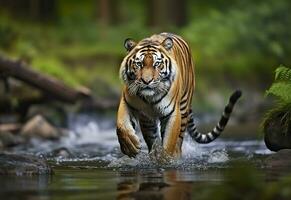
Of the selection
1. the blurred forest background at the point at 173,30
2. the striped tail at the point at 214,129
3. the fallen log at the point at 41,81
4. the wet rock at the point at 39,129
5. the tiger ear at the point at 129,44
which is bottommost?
the striped tail at the point at 214,129

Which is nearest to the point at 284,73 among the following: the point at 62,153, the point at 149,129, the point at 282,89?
the point at 282,89

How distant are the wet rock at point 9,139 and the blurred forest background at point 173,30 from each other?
14.6 ft

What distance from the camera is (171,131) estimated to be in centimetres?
1023

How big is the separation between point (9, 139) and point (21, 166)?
20.3 ft

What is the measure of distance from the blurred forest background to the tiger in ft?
30.1

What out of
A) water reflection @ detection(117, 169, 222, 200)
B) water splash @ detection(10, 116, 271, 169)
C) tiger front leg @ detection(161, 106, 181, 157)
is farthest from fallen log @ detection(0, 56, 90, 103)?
water reflection @ detection(117, 169, 222, 200)

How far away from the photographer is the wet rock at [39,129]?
644 inches

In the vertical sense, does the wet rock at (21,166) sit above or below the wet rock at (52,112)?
below

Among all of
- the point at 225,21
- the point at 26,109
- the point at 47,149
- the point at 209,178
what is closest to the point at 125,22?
the point at 225,21

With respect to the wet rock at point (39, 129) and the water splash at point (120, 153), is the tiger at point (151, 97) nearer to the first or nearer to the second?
the water splash at point (120, 153)

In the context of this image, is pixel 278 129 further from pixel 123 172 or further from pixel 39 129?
pixel 39 129

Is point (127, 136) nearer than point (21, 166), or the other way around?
point (21, 166)

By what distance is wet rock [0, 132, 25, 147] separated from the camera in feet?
47.6

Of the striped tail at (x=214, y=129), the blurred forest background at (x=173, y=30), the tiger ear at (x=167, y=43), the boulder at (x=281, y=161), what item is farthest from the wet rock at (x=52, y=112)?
the boulder at (x=281, y=161)
